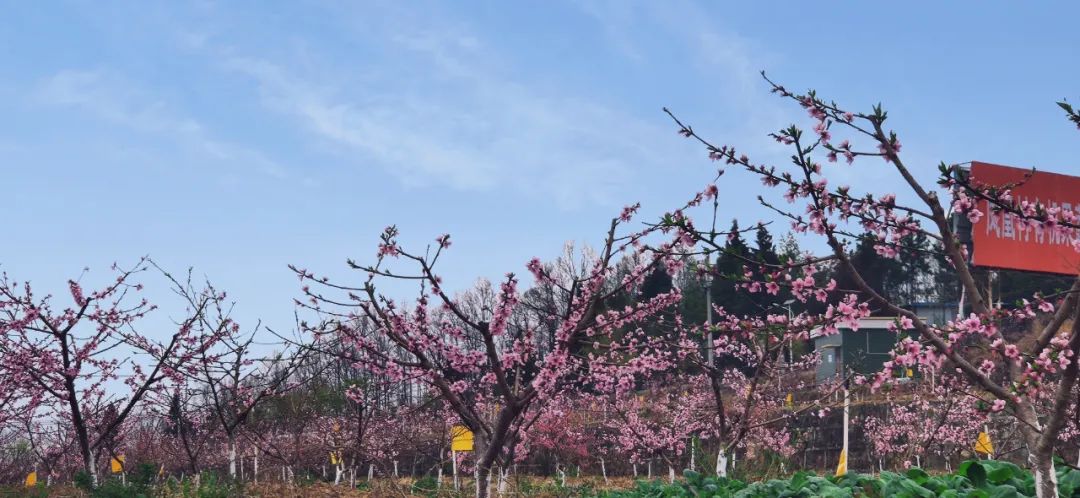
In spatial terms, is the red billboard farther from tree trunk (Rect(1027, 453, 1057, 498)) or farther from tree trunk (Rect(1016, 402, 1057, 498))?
tree trunk (Rect(1027, 453, 1057, 498))

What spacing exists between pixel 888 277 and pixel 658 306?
51.3 m

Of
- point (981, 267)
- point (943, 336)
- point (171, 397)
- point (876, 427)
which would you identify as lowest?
point (876, 427)

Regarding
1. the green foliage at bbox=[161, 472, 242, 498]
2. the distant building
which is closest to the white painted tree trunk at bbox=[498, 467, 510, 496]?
the green foliage at bbox=[161, 472, 242, 498]

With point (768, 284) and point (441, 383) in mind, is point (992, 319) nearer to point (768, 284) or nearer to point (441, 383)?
point (768, 284)

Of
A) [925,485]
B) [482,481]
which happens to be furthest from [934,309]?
[482,481]

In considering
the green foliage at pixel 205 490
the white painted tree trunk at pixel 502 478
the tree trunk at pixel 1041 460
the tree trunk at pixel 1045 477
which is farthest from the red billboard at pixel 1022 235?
the green foliage at pixel 205 490

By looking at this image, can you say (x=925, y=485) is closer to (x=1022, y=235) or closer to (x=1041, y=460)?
(x=1041, y=460)

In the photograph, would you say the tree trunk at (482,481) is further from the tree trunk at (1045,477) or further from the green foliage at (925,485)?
the tree trunk at (1045,477)

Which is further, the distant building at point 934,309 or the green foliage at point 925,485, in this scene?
the distant building at point 934,309

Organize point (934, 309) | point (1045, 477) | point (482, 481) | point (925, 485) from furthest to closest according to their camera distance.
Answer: point (934, 309)
point (482, 481)
point (925, 485)
point (1045, 477)

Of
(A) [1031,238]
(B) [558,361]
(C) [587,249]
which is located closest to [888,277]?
(C) [587,249]

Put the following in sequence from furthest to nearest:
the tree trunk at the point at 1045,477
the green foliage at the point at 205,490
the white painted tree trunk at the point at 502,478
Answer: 1. the green foliage at the point at 205,490
2. the white painted tree trunk at the point at 502,478
3. the tree trunk at the point at 1045,477

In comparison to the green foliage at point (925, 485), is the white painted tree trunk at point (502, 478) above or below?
below

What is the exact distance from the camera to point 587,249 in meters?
54.6
